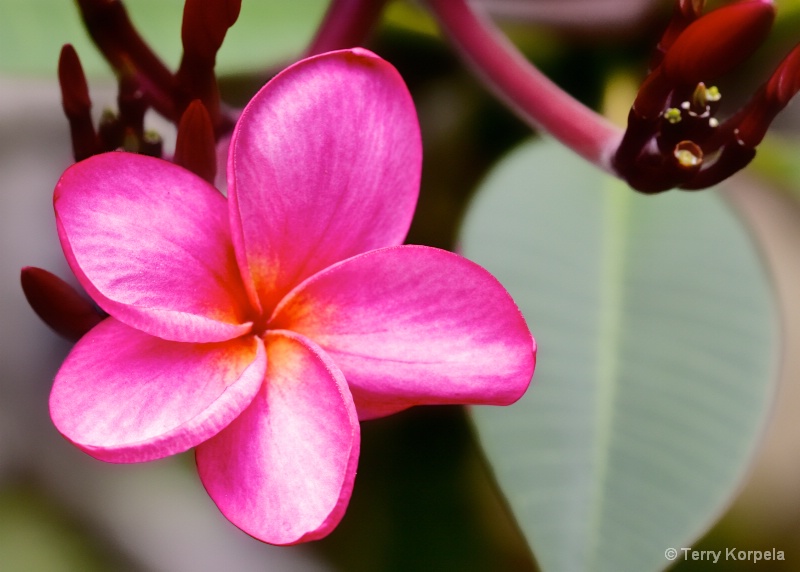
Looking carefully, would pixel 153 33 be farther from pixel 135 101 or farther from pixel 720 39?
pixel 720 39

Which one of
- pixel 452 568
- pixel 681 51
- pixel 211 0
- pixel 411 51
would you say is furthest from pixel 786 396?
pixel 211 0

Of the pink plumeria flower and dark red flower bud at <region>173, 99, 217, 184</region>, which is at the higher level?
dark red flower bud at <region>173, 99, 217, 184</region>

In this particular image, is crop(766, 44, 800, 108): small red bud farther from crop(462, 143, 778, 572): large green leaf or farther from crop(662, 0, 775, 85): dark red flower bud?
crop(462, 143, 778, 572): large green leaf

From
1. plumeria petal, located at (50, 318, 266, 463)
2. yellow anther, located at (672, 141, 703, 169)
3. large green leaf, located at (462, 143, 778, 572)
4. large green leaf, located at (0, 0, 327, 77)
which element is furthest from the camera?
large green leaf, located at (0, 0, 327, 77)

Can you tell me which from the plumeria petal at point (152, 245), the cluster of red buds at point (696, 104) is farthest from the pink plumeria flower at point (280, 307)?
the cluster of red buds at point (696, 104)

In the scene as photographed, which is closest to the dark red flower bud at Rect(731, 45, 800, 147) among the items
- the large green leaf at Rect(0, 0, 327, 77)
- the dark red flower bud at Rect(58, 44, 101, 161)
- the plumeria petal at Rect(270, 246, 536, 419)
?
the plumeria petal at Rect(270, 246, 536, 419)

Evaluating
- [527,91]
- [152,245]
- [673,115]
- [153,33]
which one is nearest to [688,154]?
[673,115]

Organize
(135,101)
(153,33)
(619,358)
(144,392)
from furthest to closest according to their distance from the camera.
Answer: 1. (153,33)
2. (619,358)
3. (135,101)
4. (144,392)

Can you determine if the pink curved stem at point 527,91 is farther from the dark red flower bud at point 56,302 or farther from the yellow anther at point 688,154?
the dark red flower bud at point 56,302
